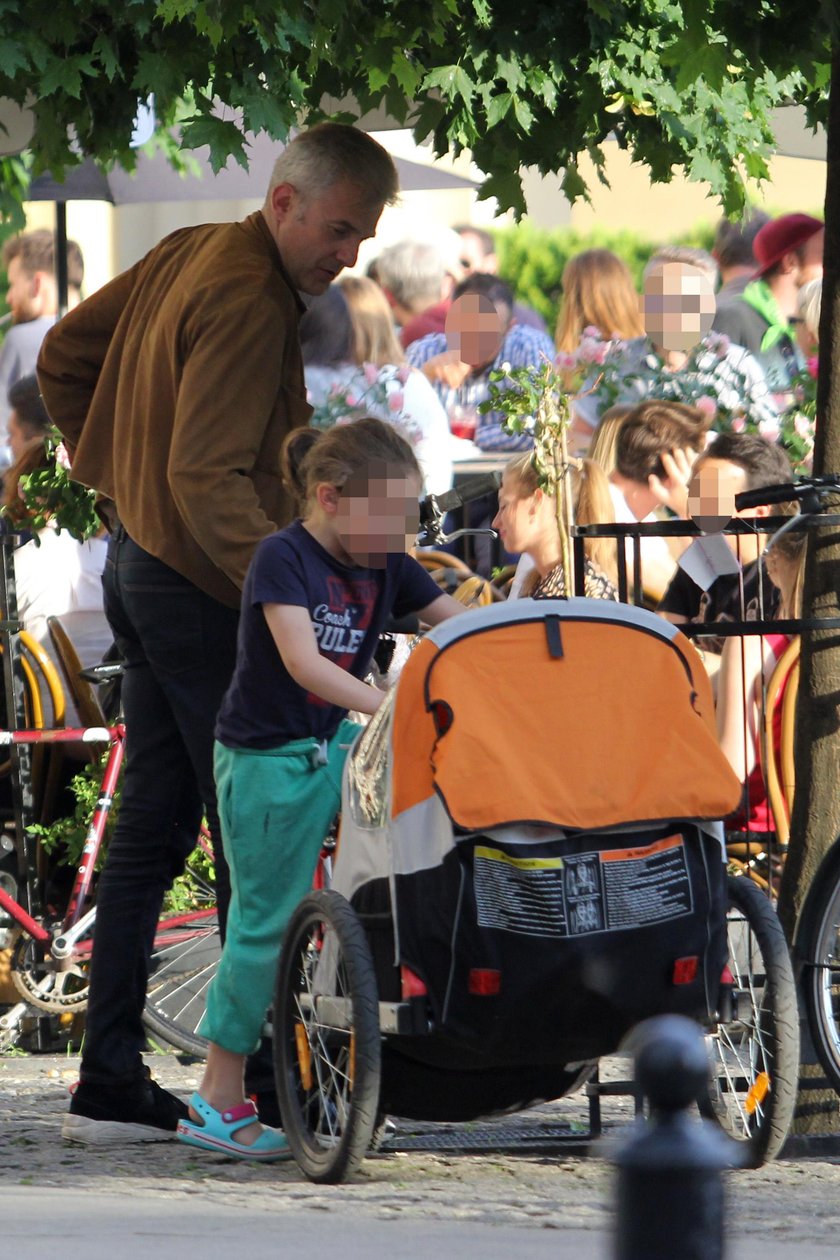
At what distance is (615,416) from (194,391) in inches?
129

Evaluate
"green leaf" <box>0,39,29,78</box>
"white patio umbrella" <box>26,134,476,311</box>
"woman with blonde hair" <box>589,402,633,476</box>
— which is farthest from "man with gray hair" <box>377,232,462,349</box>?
"green leaf" <box>0,39,29,78</box>

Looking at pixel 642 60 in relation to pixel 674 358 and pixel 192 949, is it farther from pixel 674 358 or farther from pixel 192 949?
pixel 192 949

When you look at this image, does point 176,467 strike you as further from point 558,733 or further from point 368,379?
point 368,379

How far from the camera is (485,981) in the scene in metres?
3.84

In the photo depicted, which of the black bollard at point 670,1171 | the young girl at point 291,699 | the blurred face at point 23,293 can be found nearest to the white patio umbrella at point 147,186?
the blurred face at point 23,293

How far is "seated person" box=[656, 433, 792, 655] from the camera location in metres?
6.03

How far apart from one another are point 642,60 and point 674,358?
6.99 ft

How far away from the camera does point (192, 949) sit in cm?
658

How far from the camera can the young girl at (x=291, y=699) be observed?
437 cm

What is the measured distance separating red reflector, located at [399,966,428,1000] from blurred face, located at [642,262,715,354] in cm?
410

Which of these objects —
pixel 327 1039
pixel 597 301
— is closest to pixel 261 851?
pixel 327 1039

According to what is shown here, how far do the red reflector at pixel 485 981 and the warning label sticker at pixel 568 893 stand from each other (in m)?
0.08

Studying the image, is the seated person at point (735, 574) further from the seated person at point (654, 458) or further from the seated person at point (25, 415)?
the seated person at point (25, 415)

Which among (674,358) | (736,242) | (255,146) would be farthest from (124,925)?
(736,242)
